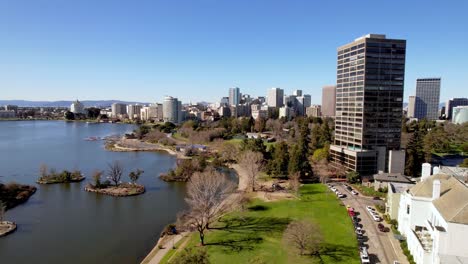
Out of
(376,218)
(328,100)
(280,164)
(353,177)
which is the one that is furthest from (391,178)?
(328,100)

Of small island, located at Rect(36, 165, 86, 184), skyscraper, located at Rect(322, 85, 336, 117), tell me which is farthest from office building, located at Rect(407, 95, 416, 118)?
small island, located at Rect(36, 165, 86, 184)

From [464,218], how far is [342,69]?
2781 centimetres

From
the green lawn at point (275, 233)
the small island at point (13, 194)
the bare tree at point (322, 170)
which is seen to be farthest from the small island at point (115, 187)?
the bare tree at point (322, 170)

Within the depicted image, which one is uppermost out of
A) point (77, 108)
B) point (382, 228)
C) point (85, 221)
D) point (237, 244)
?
Result: point (77, 108)

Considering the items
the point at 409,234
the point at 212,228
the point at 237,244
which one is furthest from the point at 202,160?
the point at 409,234

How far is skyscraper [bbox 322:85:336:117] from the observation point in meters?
134

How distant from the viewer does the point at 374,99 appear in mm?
35500

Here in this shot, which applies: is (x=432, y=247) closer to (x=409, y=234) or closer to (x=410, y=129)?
(x=409, y=234)

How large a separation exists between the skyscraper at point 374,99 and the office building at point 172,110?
93.5 meters

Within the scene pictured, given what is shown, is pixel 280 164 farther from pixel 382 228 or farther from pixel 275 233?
pixel 382 228

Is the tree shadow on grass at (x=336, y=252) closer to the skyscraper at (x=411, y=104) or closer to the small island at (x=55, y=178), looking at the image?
the small island at (x=55, y=178)

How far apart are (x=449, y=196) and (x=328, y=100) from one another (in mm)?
126565

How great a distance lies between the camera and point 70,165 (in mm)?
45594

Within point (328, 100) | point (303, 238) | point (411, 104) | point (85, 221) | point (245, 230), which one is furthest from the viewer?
point (328, 100)
